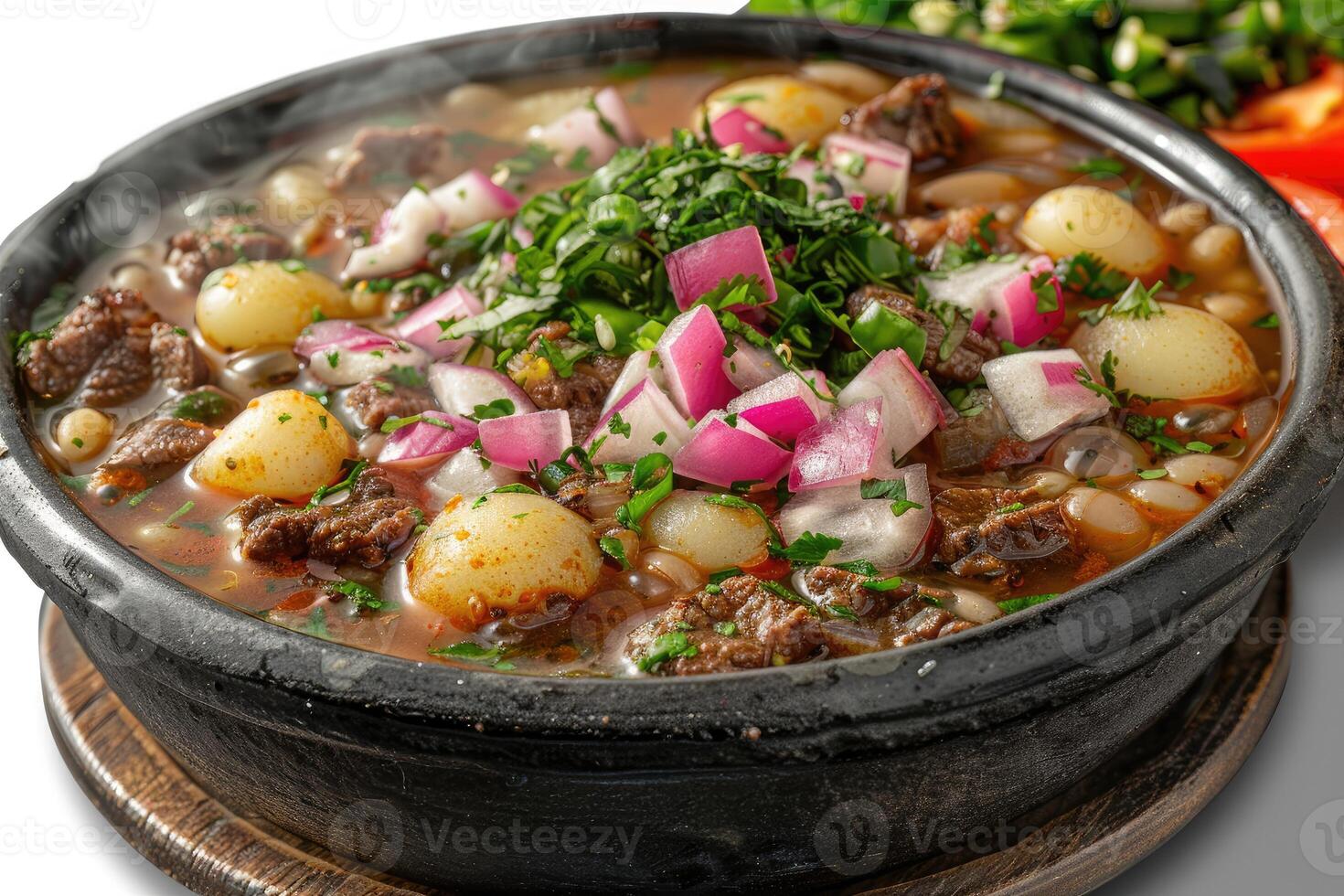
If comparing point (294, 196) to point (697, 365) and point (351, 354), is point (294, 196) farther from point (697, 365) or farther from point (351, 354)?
point (697, 365)

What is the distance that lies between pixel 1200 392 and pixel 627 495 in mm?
1433

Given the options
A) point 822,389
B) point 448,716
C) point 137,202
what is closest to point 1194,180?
point 822,389

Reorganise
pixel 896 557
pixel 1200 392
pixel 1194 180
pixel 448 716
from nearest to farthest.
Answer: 1. pixel 448 716
2. pixel 896 557
3. pixel 1200 392
4. pixel 1194 180

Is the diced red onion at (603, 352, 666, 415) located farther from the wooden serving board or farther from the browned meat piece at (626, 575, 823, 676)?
the wooden serving board

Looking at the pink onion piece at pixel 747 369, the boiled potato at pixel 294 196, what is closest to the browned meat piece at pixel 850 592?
the pink onion piece at pixel 747 369

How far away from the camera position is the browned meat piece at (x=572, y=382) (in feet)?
10.0

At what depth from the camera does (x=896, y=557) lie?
2748 millimetres

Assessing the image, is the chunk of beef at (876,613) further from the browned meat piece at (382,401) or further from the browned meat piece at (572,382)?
the browned meat piece at (382,401)

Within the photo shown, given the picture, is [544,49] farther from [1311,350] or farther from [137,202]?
[1311,350]

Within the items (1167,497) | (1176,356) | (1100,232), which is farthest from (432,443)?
(1100,232)

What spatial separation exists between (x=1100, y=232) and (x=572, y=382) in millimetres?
1579

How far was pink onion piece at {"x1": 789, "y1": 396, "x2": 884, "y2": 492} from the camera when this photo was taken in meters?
2.81

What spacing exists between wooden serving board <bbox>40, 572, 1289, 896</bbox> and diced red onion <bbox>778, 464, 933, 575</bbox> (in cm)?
66

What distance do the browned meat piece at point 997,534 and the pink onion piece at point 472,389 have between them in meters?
0.98
